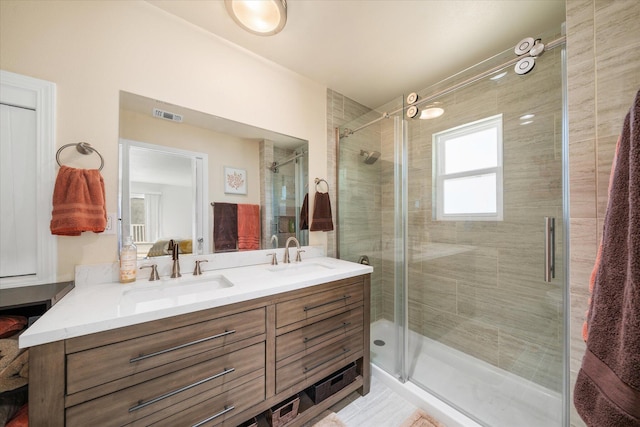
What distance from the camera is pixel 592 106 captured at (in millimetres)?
909

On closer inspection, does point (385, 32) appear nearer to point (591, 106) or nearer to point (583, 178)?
point (591, 106)

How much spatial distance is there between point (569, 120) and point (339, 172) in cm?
152

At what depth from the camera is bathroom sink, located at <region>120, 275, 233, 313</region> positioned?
0.88 meters

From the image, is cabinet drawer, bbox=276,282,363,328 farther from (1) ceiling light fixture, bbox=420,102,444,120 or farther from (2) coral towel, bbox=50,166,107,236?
(1) ceiling light fixture, bbox=420,102,444,120

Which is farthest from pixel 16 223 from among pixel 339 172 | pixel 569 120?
pixel 569 120

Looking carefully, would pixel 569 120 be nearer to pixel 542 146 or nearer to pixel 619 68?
pixel 619 68

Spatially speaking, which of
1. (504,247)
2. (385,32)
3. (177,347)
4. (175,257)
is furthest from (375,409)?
(385,32)

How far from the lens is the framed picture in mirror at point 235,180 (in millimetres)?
1574

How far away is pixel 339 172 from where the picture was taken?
2.20 metres

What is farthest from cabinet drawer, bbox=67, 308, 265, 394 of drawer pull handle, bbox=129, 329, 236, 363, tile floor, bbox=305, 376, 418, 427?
tile floor, bbox=305, 376, 418, 427

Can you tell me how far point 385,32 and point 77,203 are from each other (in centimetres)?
201

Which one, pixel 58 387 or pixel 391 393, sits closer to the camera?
pixel 58 387

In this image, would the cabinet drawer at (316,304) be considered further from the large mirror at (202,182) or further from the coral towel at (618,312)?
the coral towel at (618,312)

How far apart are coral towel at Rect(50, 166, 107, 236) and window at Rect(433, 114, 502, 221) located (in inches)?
91.0
